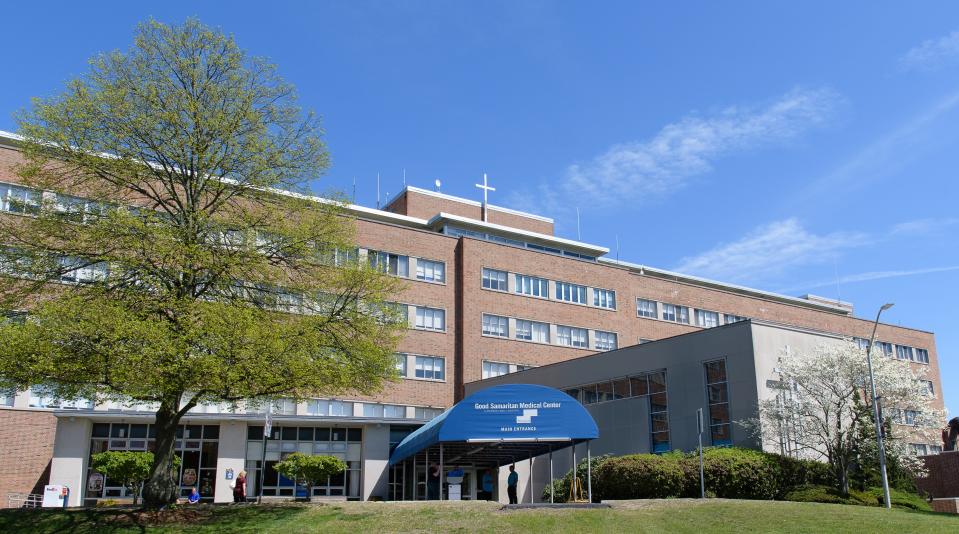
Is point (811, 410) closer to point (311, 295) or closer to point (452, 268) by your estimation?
point (311, 295)

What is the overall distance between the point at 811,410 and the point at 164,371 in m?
22.8

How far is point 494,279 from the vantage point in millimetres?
53812

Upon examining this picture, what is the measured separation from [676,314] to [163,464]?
45.3 m

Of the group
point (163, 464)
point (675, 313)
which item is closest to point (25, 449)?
point (163, 464)

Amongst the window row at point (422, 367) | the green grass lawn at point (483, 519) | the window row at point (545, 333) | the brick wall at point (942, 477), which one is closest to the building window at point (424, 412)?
the window row at point (422, 367)

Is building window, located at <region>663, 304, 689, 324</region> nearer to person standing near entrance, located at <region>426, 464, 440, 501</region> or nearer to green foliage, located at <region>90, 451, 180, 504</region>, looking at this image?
person standing near entrance, located at <region>426, 464, 440, 501</region>

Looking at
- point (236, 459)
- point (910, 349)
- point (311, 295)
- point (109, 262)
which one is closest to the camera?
point (109, 262)

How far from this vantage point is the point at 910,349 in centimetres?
6906

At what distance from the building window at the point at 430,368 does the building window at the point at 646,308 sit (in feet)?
53.9

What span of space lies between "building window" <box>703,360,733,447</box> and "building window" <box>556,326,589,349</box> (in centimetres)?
2069

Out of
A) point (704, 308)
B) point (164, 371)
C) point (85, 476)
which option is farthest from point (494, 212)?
point (164, 371)

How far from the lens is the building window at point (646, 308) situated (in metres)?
60.4

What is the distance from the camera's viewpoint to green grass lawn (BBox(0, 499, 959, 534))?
20.5 metres

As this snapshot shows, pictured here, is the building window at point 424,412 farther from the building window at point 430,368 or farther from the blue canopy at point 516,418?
the blue canopy at point 516,418
